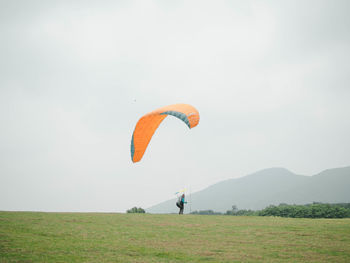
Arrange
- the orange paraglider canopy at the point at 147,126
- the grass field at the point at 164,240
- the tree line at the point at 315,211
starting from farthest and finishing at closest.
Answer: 1. the tree line at the point at 315,211
2. the orange paraglider canopy at the point at 147,126
3. the grass field at the point at 164,240

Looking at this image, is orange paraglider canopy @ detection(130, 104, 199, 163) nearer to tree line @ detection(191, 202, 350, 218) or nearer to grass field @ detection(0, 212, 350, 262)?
grass field @ detection(0, 212, 350, 262)

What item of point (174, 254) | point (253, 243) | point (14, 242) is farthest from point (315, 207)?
point (14, 242)

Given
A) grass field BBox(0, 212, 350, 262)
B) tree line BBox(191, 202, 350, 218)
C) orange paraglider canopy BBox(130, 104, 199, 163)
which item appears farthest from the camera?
tree line BBox(191, 202, 350, 218)

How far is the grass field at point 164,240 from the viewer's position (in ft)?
43.3

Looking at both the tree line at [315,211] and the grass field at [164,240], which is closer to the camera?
the grass field at [164,240]

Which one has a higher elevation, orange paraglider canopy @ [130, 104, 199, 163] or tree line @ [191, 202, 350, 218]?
orange paraglider canopy @ [130, 104, 199, 163]

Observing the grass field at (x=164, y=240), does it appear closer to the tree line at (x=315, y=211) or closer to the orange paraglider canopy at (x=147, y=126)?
the orange paraglider canopy at (x=147, y=126)

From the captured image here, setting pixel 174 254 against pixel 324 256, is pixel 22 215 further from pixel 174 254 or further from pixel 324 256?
pixel 324 256

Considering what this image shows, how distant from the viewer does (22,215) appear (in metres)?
22.3

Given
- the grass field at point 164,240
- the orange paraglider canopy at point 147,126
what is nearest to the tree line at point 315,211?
the grass field at point 164,240

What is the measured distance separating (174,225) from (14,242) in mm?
9750

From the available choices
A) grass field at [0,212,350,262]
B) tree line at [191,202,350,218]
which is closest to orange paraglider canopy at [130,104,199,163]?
grass field at [0,212,350,262]

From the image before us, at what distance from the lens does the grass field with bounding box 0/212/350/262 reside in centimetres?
1319

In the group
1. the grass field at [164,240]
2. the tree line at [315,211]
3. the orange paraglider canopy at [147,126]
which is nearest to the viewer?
the grass field at [164,240]
